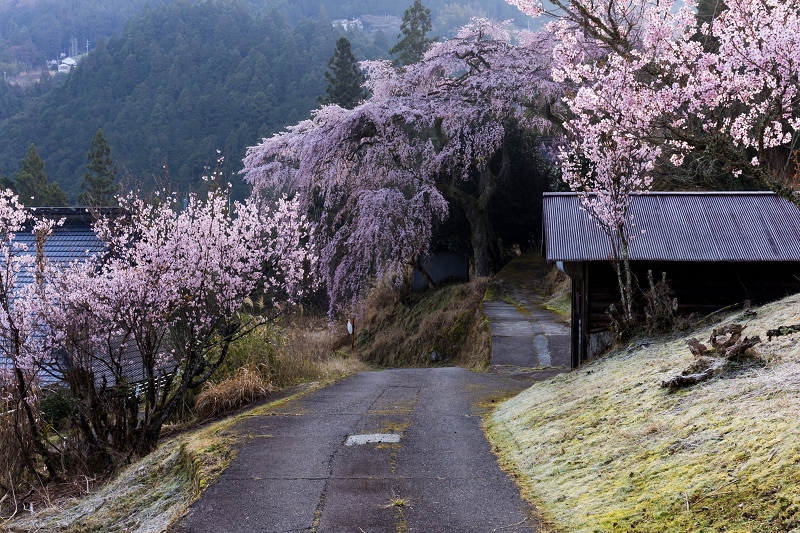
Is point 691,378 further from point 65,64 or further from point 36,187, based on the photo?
point 65,64

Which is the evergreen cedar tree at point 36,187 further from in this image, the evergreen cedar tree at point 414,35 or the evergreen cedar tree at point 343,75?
the evergreen cedar tree at point 414,35

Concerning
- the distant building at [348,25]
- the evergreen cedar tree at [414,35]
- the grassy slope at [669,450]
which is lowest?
the grassy slope at [669,450]

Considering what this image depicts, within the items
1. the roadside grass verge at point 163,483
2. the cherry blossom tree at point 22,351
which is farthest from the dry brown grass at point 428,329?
the cherry blossom tree at point 22,351

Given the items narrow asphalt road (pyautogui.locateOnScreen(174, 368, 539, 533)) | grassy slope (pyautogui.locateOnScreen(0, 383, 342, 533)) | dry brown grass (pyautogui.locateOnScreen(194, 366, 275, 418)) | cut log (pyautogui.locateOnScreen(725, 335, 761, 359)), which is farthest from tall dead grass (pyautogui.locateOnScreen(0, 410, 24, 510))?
cut log (pyautogui.locateOnScreen(725, 335, 761, 359))

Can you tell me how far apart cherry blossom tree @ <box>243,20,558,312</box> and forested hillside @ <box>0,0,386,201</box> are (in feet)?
135

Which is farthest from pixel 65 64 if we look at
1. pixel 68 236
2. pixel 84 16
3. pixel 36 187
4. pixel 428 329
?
pixel 428 329

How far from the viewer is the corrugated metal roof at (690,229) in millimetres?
9297

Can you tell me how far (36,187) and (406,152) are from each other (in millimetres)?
28225

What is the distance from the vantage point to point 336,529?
3.68 metres

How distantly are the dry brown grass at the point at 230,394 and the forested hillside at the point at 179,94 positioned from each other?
5287 centimetres

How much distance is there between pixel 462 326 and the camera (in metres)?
19.2

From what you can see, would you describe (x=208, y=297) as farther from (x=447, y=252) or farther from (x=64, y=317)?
(x=447, y=252)

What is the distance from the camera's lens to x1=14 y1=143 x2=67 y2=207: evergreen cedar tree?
36.1m

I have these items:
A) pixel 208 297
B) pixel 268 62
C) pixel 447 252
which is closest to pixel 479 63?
pixel 447 252
